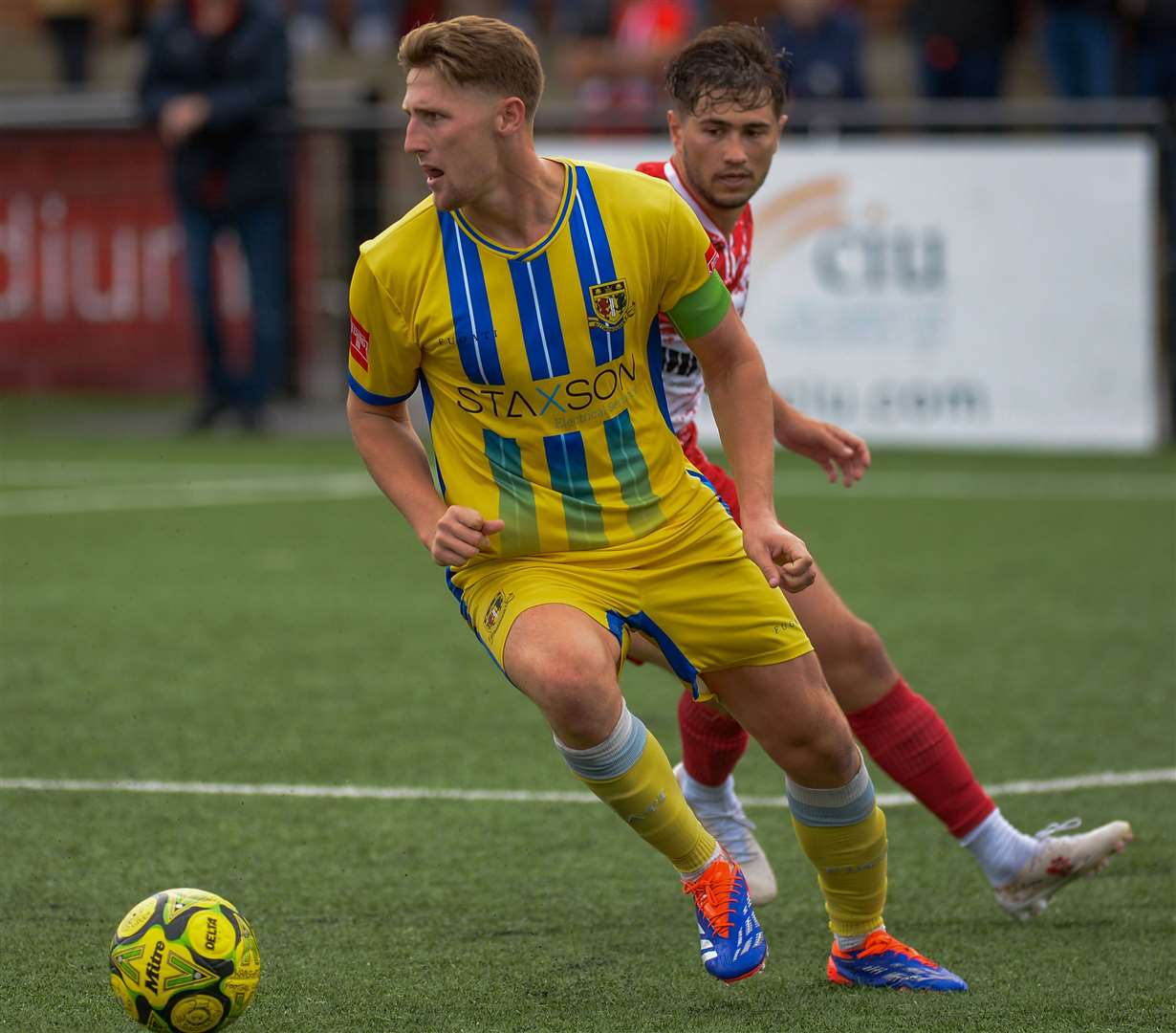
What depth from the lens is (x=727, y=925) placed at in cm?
382

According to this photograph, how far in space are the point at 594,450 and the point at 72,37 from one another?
15441 millimetres

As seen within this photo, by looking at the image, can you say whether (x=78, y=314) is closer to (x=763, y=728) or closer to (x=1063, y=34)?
(x=1063, y=34)

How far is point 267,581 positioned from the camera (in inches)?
347

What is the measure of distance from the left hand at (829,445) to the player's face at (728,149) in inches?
19.7

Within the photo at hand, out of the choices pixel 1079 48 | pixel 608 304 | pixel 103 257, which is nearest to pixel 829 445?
pixel 608 304

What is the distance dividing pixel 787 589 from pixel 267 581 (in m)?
5.18

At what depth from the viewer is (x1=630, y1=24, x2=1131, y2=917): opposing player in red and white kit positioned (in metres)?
4.48

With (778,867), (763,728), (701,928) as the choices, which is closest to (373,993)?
(701,928)

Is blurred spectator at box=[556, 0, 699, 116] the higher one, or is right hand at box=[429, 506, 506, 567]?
blurred spectator at box=[556, 0, 699, 116]

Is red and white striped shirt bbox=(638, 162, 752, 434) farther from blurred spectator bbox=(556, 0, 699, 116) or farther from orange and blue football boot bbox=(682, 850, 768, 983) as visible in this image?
blurred spectator bbox=(556, 0, 699, 116)

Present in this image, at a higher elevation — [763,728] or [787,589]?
[787,589]

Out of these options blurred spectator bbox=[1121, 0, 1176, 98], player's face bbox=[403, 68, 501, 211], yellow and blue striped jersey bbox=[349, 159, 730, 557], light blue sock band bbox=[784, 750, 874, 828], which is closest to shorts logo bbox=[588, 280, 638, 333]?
yellow and blue striped jersey bbox=[349, 159, 730, 557]

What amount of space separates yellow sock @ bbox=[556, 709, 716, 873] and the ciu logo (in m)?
8.92

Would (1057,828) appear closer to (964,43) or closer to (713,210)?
(713,210)
